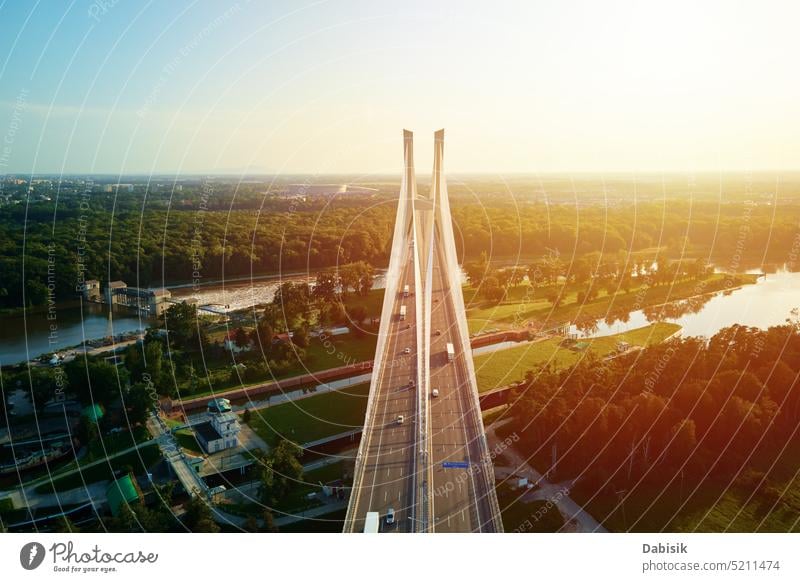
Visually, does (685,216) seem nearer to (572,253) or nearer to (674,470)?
(572,253)

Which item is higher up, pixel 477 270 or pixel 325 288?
pixel 477 270

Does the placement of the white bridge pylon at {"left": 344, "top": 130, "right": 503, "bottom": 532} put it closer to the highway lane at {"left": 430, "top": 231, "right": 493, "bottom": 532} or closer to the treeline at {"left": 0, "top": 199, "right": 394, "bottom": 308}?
the highway lane at {"left": 430, "top": 231, "right": 493, "bottom": 532}

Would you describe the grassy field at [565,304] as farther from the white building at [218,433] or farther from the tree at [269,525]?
the tree at [269,525]

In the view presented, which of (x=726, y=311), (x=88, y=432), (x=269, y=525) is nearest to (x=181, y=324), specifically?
(x=88, y=432)

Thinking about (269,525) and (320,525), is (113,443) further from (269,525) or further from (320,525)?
(320,525)

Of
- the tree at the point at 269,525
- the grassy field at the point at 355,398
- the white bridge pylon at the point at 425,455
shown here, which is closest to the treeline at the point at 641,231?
the grassy field at the point at 355,398

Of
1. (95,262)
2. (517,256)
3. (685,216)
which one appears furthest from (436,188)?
(685,216)

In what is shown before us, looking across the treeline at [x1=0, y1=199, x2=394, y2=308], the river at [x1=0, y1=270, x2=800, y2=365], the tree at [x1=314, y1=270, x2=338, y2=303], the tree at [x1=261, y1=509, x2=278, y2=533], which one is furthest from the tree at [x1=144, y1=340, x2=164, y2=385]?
the tree at [x1=314, y1=270, x2=338, y2=303]

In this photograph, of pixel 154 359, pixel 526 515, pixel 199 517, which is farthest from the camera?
pixel 154 359
